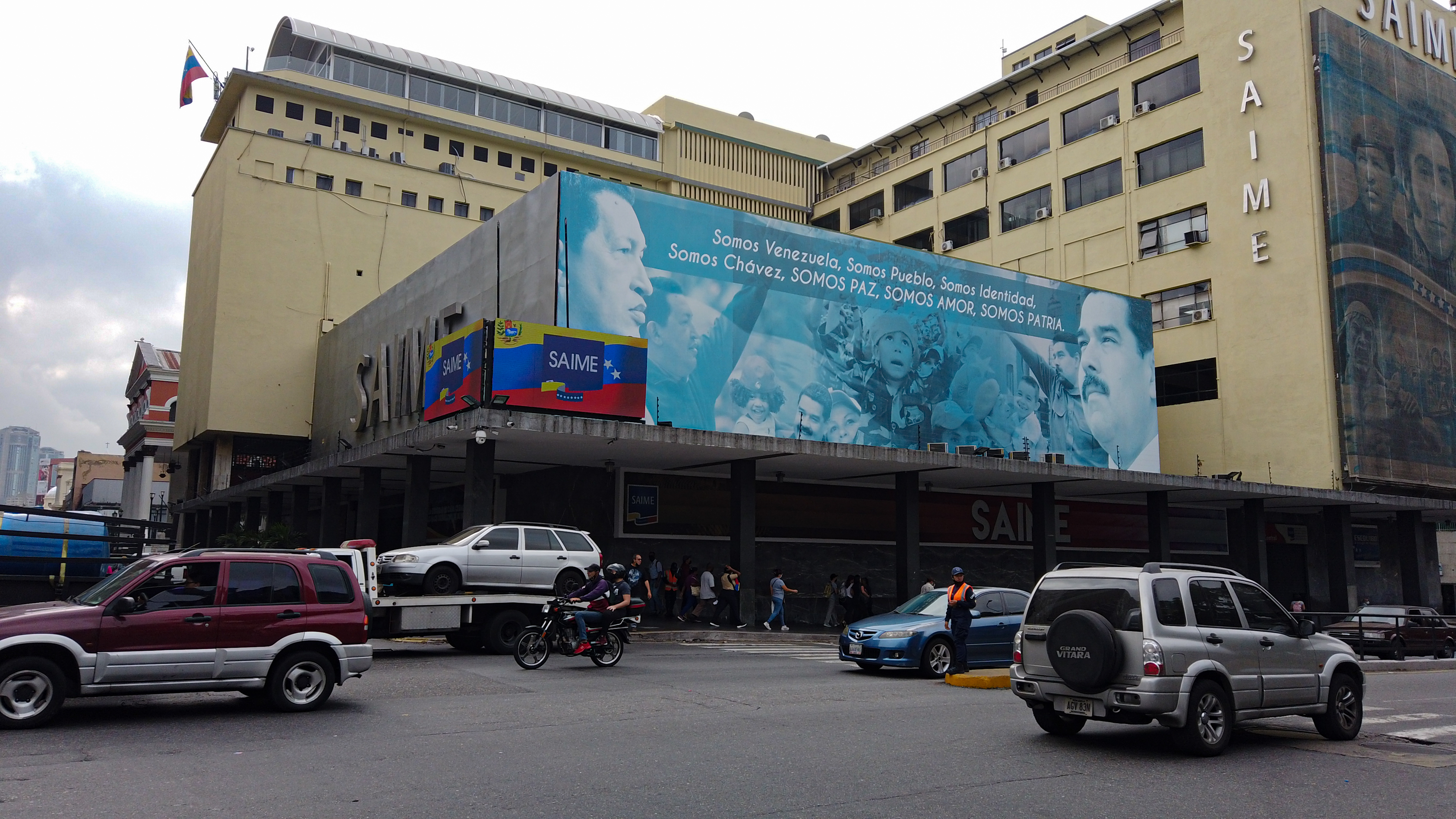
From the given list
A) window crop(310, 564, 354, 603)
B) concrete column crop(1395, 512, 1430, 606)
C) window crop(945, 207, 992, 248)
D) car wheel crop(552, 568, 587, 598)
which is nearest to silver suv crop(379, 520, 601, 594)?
car wheel crop(552, 568, 587, 598)

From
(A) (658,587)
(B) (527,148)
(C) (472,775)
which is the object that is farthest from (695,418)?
(B) (527,148)

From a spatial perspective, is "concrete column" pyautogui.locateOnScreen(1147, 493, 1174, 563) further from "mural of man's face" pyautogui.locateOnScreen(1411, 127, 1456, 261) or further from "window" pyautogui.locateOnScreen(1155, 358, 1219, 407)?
"mural of man's face" pyautogui.locateOnScreen(1411, 127, 1456, 261)

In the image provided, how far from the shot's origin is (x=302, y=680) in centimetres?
1118

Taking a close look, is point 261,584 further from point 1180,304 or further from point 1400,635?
point 1180,304

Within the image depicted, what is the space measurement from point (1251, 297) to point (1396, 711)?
32174 mm

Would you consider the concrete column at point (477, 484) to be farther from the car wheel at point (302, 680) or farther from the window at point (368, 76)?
the window at point (368, 76)

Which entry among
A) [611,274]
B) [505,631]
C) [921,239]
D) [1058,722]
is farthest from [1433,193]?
[1058,722]

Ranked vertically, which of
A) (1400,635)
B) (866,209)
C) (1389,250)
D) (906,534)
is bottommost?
(1400,635)

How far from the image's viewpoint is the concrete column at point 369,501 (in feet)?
98.0

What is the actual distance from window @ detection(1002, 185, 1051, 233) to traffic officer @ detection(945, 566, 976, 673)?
125 ft

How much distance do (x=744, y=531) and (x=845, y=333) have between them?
308 inches

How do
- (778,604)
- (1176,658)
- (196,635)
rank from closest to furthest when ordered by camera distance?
(1176,658)
(196,635)
(778,604)

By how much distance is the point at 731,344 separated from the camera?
29.4 meters

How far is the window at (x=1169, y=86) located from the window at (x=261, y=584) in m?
43.7
